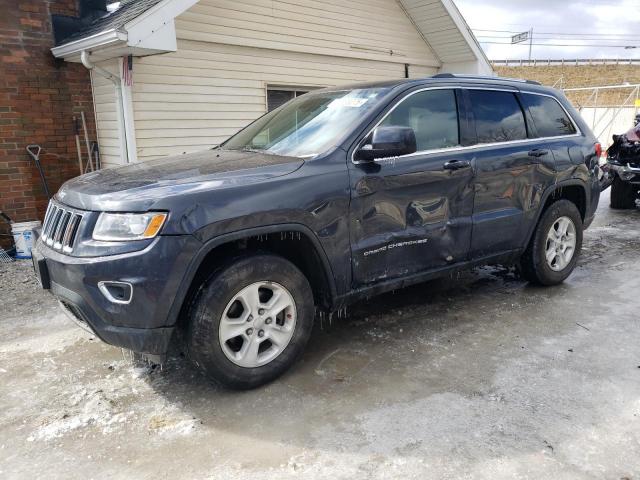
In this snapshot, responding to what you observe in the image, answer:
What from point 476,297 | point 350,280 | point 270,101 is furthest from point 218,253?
point 270,101

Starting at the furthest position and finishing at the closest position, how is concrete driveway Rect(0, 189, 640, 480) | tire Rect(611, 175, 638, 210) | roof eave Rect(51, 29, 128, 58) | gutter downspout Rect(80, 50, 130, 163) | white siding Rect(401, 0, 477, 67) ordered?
white siding Rect(401, 0, 477, 67)
tire Rect(611, 175, 638, 210)
gutter downspout Rect(80, 50, 130, 163)
roof eave Rect(51, 29, 128, 58)
concrete driveway Rect(0, 189, 640, 480)

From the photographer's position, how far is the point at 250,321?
3.14 metres

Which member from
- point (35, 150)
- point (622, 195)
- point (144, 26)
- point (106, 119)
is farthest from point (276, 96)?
point (622, 195)

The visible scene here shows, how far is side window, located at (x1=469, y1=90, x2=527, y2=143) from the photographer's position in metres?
4.29

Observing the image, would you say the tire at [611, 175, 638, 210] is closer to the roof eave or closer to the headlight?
the roof eave

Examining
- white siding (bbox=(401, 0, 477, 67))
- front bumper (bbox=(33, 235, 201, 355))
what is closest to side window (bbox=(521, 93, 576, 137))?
front bumper (bbox=(33, 235, 201, 355))

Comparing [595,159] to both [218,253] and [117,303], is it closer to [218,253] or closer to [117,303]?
[218,253]

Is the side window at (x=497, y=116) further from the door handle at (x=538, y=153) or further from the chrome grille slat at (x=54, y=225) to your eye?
the chrome grille slat at (x=54, y=225)

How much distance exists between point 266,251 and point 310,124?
116 centimetres

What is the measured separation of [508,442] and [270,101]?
23.1 ft

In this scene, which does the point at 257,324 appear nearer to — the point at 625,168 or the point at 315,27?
the point at 315,27

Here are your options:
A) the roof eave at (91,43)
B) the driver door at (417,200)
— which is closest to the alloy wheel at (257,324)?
the driver door at (417,200)

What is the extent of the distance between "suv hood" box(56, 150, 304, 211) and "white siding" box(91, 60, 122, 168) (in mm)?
3897

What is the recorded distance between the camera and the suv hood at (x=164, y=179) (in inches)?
112
